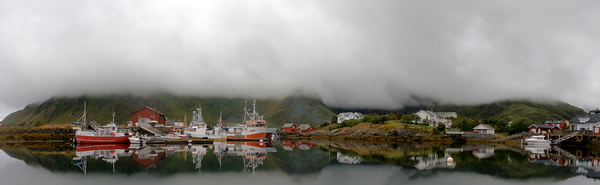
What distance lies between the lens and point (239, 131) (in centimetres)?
7419

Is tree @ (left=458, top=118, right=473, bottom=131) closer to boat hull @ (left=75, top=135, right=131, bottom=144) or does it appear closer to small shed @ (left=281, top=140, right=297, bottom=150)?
small shed @ (left=281, top=140, right=297, bottom=150)

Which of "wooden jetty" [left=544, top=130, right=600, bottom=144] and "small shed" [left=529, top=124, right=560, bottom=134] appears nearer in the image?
"wooden jetty" [left=544, top=130, right=600, bottom=144]

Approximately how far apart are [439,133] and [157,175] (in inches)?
2430

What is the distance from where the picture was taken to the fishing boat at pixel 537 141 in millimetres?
56031

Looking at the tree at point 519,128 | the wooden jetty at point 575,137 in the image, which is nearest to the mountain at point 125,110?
the tree at point 519,128

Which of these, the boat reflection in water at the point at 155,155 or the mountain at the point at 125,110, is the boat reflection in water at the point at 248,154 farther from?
the mountain at the point at 125,110

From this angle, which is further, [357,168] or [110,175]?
[357,168]

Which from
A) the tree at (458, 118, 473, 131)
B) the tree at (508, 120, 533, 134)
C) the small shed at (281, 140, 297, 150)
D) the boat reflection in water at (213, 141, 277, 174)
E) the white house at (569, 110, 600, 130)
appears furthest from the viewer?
the tree at (458, 118, 473, 131)

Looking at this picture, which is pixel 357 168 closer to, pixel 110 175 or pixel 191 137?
pixel 110 175

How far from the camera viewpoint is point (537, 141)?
56.8 m

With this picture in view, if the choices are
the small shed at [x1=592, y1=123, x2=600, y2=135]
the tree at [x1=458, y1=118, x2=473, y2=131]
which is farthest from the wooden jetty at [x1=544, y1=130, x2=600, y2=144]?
the tree at [x1=458, y1=118, x2=473, y2=131]

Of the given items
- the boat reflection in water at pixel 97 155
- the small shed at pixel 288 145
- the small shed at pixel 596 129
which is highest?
the small shed at pixel 596 129

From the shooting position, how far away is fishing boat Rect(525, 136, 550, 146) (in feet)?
184

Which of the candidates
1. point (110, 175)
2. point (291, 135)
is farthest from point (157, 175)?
point (291, 135)
